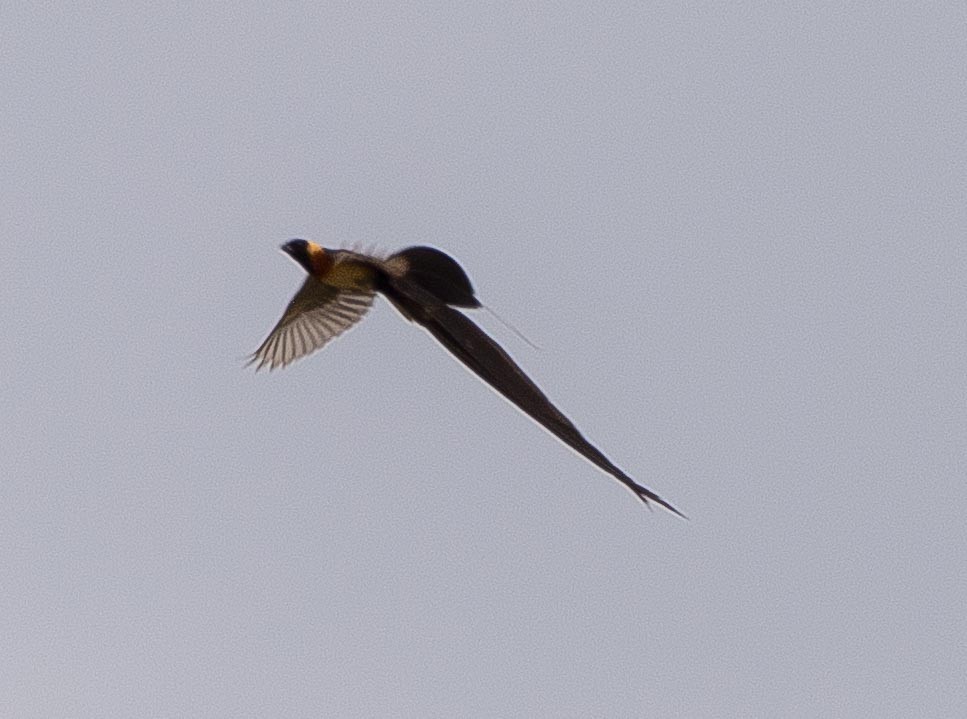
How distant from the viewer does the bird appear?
7082 mm

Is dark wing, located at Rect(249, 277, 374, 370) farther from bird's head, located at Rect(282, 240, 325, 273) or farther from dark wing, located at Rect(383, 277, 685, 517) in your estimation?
dark wing, located at Rect(383, 277, 685, 517)

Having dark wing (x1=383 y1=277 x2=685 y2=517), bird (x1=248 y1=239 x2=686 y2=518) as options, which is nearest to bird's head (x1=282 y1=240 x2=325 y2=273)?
bird (x1=248 y1=239 x2=686 y2=518)

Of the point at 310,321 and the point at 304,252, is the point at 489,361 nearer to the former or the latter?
the point at 304,252

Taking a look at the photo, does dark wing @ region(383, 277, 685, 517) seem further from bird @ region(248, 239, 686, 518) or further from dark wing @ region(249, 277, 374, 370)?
dark wing @ region(249, 277, 374, 370)

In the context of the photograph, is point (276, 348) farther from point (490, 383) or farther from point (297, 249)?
point (490, 383)

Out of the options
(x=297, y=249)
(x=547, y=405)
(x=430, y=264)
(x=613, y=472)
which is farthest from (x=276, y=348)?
(x=613, y=472)

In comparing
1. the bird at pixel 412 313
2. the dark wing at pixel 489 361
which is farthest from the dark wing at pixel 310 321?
the dark wing at pixel 489 361

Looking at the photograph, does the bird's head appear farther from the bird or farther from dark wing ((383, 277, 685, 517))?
dark wing ((383, 277, 685, 517))

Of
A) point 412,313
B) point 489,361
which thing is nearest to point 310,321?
point 412,313

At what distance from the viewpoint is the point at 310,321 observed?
1064cm

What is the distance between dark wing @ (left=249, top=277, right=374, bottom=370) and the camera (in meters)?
10.3

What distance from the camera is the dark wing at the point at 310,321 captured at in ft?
33.7

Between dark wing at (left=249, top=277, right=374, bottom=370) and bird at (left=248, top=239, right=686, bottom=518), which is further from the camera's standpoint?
dark wing at (left=249, top=277, right=374, bottom=370)

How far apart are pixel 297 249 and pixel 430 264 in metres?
0.95
